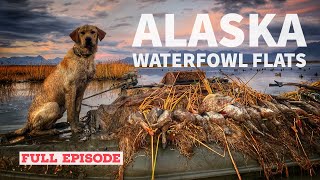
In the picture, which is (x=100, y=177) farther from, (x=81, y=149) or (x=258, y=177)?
(x=258, y=177)

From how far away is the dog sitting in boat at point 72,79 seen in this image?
5.75 meters

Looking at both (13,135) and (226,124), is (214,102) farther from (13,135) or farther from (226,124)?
(13,135)

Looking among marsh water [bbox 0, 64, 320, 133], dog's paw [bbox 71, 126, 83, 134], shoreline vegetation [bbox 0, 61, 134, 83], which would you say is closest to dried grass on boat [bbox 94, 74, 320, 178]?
dog's paw [bbox 71, 126, 83, 134]

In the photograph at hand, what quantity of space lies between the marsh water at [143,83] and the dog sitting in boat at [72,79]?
54cm

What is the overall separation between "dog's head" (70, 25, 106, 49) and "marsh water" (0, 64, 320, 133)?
1021 mm

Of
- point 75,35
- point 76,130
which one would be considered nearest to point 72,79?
point 75,35

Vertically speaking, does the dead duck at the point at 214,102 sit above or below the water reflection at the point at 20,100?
above

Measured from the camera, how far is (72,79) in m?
5.83

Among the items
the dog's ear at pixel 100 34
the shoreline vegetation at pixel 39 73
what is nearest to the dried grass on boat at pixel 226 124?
the dog's ear at pixel 100 34

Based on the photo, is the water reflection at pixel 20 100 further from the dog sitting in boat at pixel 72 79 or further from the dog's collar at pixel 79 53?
the dog's collar at pixel 79 53

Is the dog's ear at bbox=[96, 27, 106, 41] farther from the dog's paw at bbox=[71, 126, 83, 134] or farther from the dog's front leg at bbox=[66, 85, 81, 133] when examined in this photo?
the dog's paw at bbox=[71, 126, 83, 134]

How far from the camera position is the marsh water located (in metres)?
6.41

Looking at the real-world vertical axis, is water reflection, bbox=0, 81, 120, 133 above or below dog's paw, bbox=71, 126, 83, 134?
above

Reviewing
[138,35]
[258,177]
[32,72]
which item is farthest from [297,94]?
[32,72]
